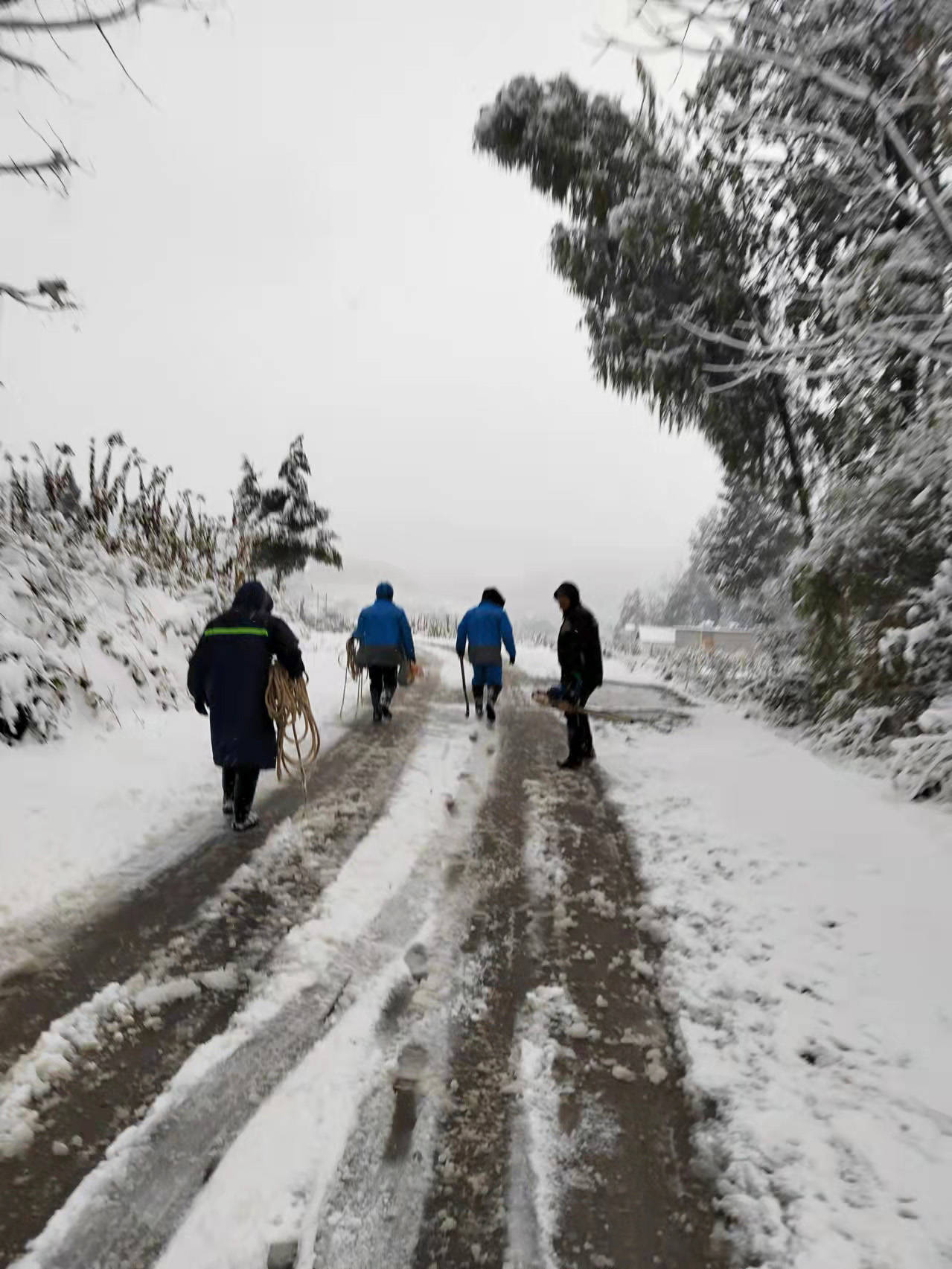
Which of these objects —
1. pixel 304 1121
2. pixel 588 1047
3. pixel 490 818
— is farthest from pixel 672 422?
pixel 304 1121

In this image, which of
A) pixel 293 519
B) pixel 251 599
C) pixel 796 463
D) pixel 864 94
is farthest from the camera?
pixel 293 519

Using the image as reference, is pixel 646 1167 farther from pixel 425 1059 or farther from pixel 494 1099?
pixel 425 1059

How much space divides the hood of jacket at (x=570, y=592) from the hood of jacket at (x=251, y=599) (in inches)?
121

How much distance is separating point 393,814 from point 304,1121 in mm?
2958

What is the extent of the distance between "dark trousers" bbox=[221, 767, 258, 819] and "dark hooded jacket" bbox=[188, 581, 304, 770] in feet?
0.29

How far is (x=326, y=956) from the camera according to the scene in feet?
10.3

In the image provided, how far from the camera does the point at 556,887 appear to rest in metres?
4.04

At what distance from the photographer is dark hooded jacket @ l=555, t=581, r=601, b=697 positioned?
269 inches

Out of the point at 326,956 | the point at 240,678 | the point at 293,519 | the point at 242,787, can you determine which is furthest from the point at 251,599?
the point at 293,519

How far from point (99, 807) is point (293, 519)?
18851 mm

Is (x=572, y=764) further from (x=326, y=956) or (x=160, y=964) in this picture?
(x=160, y=964)

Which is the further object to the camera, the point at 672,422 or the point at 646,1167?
the point at 672,422

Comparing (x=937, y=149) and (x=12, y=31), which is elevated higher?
(x=937, y=149)

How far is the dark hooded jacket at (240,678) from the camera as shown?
4.66m
